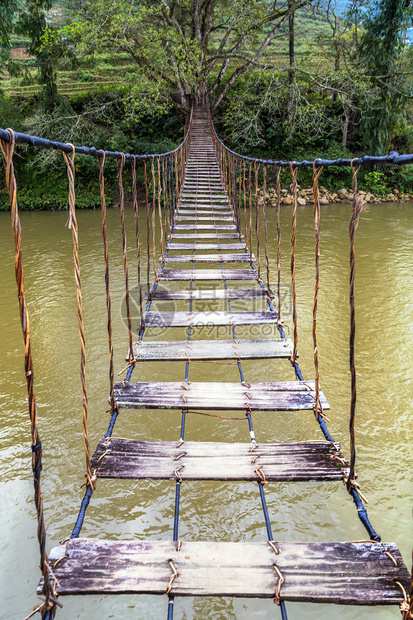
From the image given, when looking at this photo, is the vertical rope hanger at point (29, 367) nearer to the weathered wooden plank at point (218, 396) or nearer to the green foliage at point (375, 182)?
the weathered wooden plank at point (218, 396)

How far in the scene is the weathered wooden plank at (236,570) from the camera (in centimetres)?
78

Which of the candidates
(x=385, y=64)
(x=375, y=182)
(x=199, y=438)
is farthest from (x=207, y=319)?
(x=385, y=64)

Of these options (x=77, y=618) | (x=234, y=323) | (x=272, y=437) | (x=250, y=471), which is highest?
(x=234, y=323)

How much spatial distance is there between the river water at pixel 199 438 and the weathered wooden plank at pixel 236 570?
921mm

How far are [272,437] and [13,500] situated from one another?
1.49 metres

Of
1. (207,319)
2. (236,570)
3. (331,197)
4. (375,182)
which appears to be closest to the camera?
(236,570)

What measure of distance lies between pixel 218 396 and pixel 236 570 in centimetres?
64

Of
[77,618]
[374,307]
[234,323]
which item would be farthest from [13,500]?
[374,307]

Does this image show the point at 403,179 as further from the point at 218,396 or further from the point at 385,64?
the point at 218,396

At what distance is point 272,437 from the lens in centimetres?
247

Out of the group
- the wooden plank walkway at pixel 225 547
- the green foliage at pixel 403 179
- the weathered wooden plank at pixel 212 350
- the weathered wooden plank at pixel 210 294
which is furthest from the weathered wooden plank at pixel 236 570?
the green foliage at pixel 403 179

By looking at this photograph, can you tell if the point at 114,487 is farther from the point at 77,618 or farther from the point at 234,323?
the point at 234,323

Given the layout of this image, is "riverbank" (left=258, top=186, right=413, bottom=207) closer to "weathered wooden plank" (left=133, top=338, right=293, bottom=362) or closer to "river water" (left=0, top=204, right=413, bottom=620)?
"river water" (left=0, top=204, right=413, bottom=620)

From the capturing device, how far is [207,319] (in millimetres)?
2039
